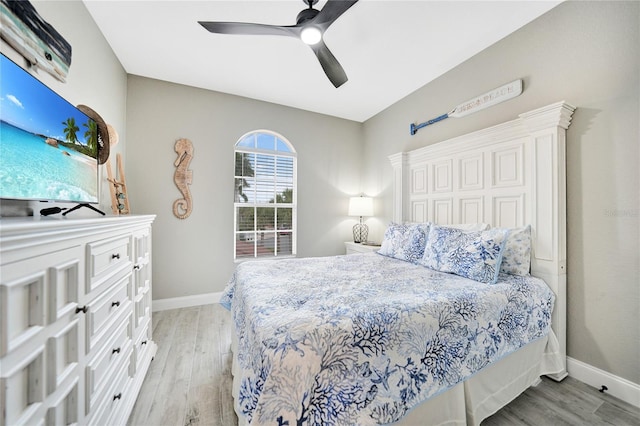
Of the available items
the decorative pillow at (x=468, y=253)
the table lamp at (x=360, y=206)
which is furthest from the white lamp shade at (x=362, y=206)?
the decorative pillow at (x=468, y=253)

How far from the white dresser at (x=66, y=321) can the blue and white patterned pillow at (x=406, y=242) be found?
2.26 metres

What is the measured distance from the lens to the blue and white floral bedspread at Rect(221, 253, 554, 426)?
940 millimetres

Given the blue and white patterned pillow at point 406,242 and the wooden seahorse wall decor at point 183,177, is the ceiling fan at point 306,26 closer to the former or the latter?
the wooden seahorse wall decor at point 183,177

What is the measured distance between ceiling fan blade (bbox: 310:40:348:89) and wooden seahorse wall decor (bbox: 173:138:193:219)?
206cm

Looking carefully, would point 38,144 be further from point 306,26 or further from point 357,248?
point 357,248

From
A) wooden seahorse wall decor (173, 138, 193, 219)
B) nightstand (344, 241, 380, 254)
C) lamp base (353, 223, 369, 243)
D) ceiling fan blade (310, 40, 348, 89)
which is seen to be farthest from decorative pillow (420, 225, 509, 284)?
wooden seahorse wall decor (173, 138, 193, 219)

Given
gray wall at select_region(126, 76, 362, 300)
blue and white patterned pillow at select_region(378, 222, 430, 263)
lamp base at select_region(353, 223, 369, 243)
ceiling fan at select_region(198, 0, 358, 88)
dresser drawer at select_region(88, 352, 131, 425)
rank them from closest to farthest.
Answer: dresser drawer at select_region(88, 352, 131, 425)
ceiling fan at select_region(198, 0, 358, 88)
blue and white patterned pillow at select_region(378, 222, 430, 263)
gray wall at select_region(126, 76, 362, 300)
lamp base at select_region(353, 223, 369, 243)

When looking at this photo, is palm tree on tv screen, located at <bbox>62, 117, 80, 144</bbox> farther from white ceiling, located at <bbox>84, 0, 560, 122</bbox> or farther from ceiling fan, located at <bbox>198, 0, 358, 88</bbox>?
white ceiling, located at <bbox>84, 0, 560, 122</bbox>

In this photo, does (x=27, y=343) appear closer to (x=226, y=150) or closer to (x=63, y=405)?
(x=63, y=405)

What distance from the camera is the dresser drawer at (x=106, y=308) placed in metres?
1.03

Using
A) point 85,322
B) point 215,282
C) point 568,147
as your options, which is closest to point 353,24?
point 568,147

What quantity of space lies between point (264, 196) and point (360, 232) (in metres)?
1.72

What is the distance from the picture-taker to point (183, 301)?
3.13m

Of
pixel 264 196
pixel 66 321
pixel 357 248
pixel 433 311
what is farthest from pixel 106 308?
pixel 357 248
